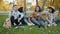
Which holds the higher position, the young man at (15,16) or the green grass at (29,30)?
the young man at (15,16)

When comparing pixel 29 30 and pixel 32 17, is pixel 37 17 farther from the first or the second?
pixel 29 30

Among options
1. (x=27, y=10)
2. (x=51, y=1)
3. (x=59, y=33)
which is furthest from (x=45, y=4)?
(x=59, y=33)

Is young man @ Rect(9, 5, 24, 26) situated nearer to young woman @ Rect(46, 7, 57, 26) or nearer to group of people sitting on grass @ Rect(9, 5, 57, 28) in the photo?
group of people sitting on grass @ Rect(9, 5, 57, 28)

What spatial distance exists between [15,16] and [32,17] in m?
0.17

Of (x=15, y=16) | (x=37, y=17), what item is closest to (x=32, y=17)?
(x=37, y=17)

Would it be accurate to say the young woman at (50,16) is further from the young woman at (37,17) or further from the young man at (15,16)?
the young man at (15,16)

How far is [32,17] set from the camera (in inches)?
74.4

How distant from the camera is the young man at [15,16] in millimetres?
1863

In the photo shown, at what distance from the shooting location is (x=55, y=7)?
1.89m

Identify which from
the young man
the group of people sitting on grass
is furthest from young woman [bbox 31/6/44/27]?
the young man

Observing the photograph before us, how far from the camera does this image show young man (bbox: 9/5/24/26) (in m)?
1.86

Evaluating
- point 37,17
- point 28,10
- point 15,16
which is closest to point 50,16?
point 37,17

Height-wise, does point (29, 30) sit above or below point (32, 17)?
below

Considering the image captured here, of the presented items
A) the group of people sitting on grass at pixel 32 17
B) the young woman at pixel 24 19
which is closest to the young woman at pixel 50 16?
the group of people sitting on grass at pixel 32 17
